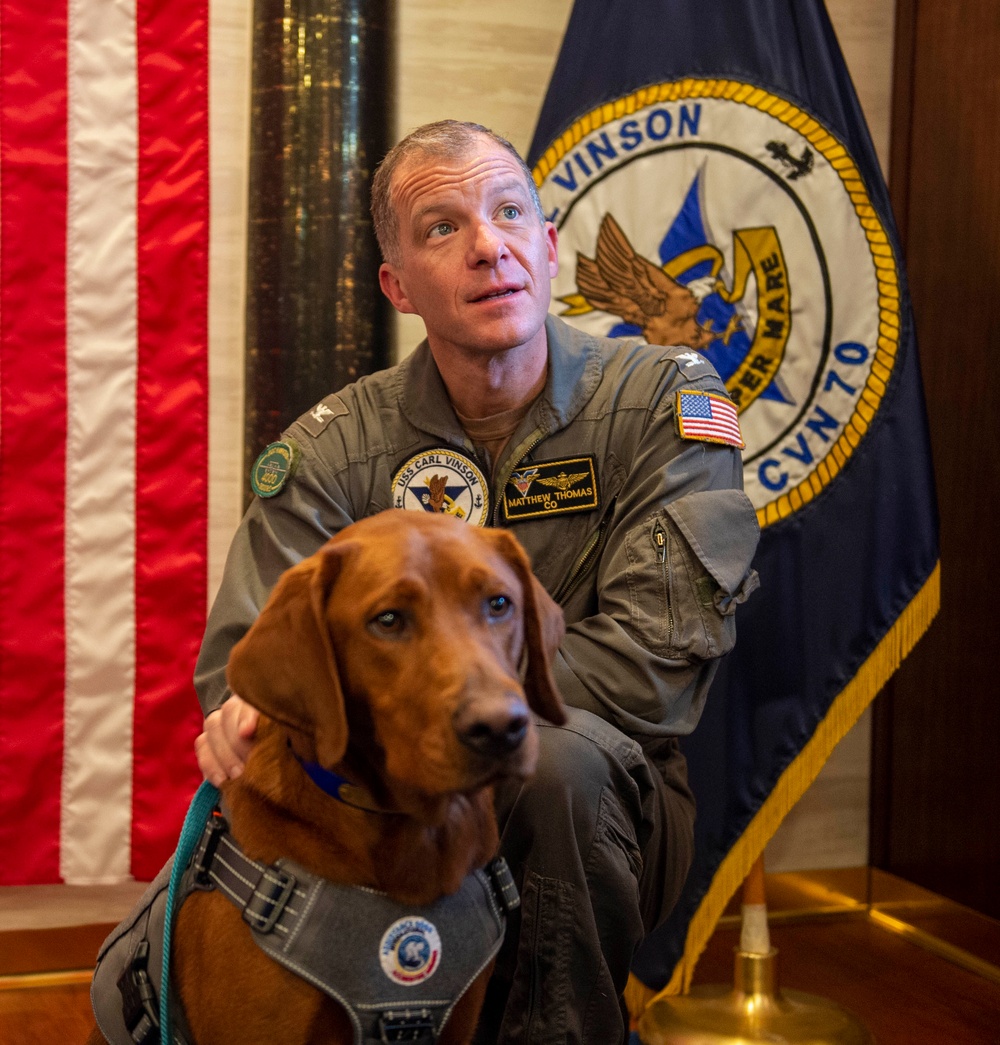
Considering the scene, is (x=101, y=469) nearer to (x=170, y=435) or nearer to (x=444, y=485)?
(x=170, y=435)

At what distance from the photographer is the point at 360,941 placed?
131cm

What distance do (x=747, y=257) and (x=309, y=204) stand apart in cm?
99

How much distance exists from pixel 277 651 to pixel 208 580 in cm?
163

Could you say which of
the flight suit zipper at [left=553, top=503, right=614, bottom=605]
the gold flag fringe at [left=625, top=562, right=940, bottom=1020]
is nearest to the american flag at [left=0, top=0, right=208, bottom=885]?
the flight suit zipper at [left=553, top=503, right=614, bottom=605]

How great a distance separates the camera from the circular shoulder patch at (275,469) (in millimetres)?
1942

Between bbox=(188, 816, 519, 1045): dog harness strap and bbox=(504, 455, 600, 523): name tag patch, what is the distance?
775mm

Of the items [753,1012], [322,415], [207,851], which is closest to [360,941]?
[207,851]

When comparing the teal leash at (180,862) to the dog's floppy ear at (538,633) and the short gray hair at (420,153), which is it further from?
the short gray hair at (420,153)

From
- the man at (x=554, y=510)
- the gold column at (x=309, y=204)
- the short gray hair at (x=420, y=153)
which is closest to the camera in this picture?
the man at (x=554, y=510)

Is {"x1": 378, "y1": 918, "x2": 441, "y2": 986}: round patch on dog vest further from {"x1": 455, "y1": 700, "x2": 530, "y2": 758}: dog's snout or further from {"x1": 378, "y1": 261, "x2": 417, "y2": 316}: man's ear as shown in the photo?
{"x1": 378, "y1": 261, "x2": 417, "y2": 316}: man's ear

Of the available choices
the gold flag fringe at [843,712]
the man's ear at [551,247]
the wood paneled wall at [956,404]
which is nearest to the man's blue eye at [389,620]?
the man's ear at [551,247]

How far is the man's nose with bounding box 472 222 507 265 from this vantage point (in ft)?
6.40

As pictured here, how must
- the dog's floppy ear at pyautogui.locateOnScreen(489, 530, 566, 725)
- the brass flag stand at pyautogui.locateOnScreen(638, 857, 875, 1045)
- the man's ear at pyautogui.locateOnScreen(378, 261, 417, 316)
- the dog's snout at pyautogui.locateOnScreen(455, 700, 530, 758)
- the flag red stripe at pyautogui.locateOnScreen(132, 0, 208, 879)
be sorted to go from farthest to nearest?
1. the flag red stripe at pyautogui.locateOnScreen(132, 0, 208, 879)
2. the brass flag stand at pyautogui.locateOnScreen(638, 857, 875, 1045)
3. the man's ear at pyautogui.locateOnScreen(378, 261, 417, 316)
4. the dog's floppy ear at pyautogui.locateOnScreen(489, 530, 566, 725)
5. the dog's snout at pyautogui.locateOnScreen(455, 700, 530, 758)

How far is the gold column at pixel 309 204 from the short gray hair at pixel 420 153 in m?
0.46
